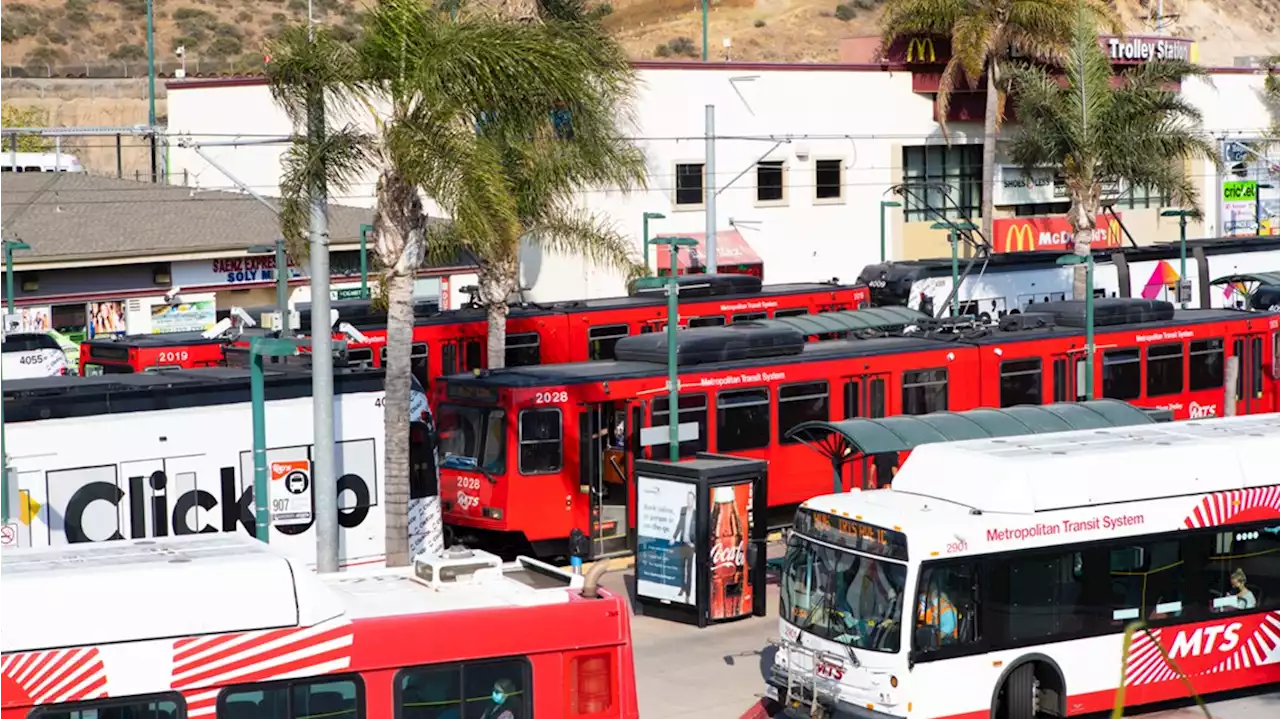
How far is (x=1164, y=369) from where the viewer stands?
104ft

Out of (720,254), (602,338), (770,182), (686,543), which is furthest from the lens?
(770,182)

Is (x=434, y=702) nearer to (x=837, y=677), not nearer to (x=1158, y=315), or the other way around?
(x=837, y=677)

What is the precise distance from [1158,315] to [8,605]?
24840 mm

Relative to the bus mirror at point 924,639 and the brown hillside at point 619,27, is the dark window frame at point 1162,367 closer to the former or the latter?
the bus mirror at point 924,639

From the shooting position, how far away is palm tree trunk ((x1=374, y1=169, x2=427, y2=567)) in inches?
822

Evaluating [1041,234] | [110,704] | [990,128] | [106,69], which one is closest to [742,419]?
[110,704]

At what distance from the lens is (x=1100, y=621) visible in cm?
1709

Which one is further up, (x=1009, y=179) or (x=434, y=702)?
(x=1009, y=179)

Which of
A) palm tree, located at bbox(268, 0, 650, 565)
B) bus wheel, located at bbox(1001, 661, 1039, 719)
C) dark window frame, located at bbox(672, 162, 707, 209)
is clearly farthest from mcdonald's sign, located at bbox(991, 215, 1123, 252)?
bus wheel, located at bbox(1001, 661, 1039, 719)

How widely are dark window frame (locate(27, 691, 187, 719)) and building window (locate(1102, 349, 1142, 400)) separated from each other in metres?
22.0

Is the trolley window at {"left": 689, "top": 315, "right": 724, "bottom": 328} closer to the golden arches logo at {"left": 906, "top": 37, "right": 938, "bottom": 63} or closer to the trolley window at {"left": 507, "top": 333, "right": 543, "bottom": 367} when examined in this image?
the trolley window at {"left": 507, "top": 333, "right": 543, "bottom": 367}

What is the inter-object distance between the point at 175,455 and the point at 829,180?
36398 millimetres

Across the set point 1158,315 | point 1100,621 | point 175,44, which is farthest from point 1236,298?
point 175,44

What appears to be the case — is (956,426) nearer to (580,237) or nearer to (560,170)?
(560,170)
